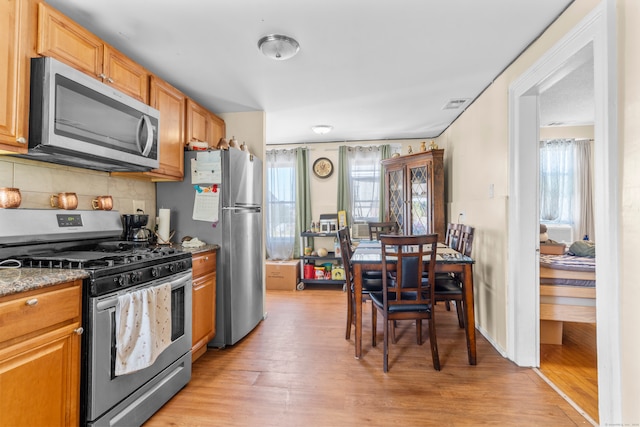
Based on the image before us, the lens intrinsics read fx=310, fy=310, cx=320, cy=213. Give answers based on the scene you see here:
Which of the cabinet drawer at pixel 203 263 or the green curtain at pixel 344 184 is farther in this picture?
the green curtain at pixel 344 184

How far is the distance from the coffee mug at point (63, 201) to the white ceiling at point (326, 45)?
1038mm

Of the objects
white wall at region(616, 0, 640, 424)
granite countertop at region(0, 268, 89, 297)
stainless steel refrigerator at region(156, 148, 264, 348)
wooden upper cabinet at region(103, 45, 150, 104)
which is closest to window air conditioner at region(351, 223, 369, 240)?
stainless steel refrigerator at region(156, 148, 264, 348)

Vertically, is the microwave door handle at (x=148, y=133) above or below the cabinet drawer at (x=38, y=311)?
above

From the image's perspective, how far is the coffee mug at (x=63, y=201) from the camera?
74.6 inches

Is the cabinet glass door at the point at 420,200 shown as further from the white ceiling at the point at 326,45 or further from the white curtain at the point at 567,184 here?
the white curtain at the point at 567,184

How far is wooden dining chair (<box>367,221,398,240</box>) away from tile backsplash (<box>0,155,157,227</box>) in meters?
2.61

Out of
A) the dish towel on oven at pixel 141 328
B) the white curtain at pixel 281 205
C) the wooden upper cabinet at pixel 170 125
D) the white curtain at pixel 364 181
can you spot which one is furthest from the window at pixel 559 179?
the dish towel on oven at pixel 141 328

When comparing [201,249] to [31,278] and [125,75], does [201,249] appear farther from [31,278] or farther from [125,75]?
[125,75]

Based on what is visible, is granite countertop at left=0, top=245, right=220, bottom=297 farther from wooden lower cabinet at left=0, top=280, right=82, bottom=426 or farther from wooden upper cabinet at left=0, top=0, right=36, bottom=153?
wooden upper cabinet at left=0, top=0, right=36, bottom=153

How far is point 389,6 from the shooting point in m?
1.69

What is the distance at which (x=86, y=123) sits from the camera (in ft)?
5.57

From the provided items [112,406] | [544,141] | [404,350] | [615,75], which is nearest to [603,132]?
[615,75]

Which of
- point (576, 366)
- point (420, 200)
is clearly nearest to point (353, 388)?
point (576, 366)

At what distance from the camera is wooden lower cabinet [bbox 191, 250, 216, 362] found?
2.31 metres
